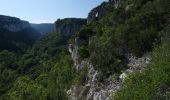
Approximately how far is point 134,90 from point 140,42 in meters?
12.1

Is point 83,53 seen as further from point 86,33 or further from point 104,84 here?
point 104,84

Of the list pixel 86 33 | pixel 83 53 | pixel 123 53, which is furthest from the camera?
pixel 86 33

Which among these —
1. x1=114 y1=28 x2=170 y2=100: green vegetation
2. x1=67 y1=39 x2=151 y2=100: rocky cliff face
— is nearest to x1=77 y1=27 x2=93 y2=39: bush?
x1=67 y1=39 x2=151 y2=100: rocky cliff face

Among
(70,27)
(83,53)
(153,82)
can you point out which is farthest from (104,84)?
(70,27)

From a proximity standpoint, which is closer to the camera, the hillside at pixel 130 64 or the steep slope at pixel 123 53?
the hillside at pixel 130 64

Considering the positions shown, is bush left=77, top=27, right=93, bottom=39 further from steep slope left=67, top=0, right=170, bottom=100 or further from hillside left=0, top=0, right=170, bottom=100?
steep slope left=67, top=0, right=170, bottom=100

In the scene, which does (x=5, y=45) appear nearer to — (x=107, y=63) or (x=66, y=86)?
(x=66, y=86)

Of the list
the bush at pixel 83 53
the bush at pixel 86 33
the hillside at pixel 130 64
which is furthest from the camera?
the bush at pixel 86 33

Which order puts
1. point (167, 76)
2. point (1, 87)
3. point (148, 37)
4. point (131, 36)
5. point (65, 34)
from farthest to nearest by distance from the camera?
point (65, 34) < point (1, 87) < point (131, 36) < point (148, 37) < point (167, 76)

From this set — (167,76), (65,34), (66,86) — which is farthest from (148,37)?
(65,34)

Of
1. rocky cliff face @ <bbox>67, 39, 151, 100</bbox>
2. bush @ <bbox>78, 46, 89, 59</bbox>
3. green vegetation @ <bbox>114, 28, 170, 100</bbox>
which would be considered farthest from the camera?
bush @ <bbox>78, 46, 89, 59</bbox>

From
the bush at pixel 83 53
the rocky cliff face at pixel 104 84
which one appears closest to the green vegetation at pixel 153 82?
the rocky cliff face at pixel 104 84

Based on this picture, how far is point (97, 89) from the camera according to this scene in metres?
33.3

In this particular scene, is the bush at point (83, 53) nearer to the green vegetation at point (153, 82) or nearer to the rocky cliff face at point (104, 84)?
the rocky cliff face at point (104, 84)
